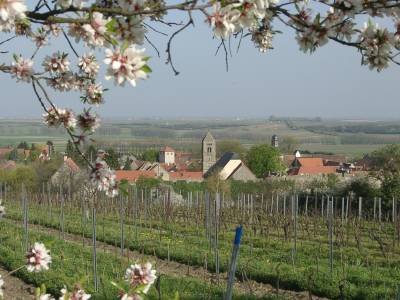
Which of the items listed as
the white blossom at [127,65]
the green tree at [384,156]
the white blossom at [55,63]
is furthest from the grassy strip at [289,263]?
the green tree at [384,156]

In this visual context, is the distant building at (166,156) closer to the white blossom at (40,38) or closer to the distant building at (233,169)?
the distant building at (233,169)

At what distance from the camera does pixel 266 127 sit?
632 feet

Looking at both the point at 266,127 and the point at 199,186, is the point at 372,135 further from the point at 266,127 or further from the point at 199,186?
the point at 199,186

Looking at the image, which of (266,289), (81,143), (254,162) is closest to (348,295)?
(266,289)

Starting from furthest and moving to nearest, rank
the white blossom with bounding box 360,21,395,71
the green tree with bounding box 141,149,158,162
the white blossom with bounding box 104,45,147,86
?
1. the green tree with bounding box 141,149,158,162
2. the white blossom with bounding box 360,21,395,71
3. the white blossom with bounding box 104,45,147,86

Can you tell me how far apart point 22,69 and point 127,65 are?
2.96 ft

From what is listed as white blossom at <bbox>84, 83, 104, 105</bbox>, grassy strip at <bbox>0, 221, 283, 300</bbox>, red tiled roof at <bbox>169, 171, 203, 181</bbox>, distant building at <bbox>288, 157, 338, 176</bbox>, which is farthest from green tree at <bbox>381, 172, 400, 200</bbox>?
distant building at <bbox>288, 157, 338, 176</bbox>

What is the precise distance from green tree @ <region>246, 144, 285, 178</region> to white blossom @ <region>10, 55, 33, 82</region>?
183 feet

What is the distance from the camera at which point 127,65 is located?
131 cm

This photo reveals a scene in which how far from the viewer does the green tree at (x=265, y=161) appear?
58.4 m

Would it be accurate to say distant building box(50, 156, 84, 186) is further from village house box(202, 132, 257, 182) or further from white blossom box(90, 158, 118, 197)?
white blossom box(90, 158, 118, 197)

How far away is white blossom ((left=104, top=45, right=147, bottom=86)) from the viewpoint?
1308 mm

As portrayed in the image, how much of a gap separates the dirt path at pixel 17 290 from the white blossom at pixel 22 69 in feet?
19.6

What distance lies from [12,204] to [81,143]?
22.5 meters
